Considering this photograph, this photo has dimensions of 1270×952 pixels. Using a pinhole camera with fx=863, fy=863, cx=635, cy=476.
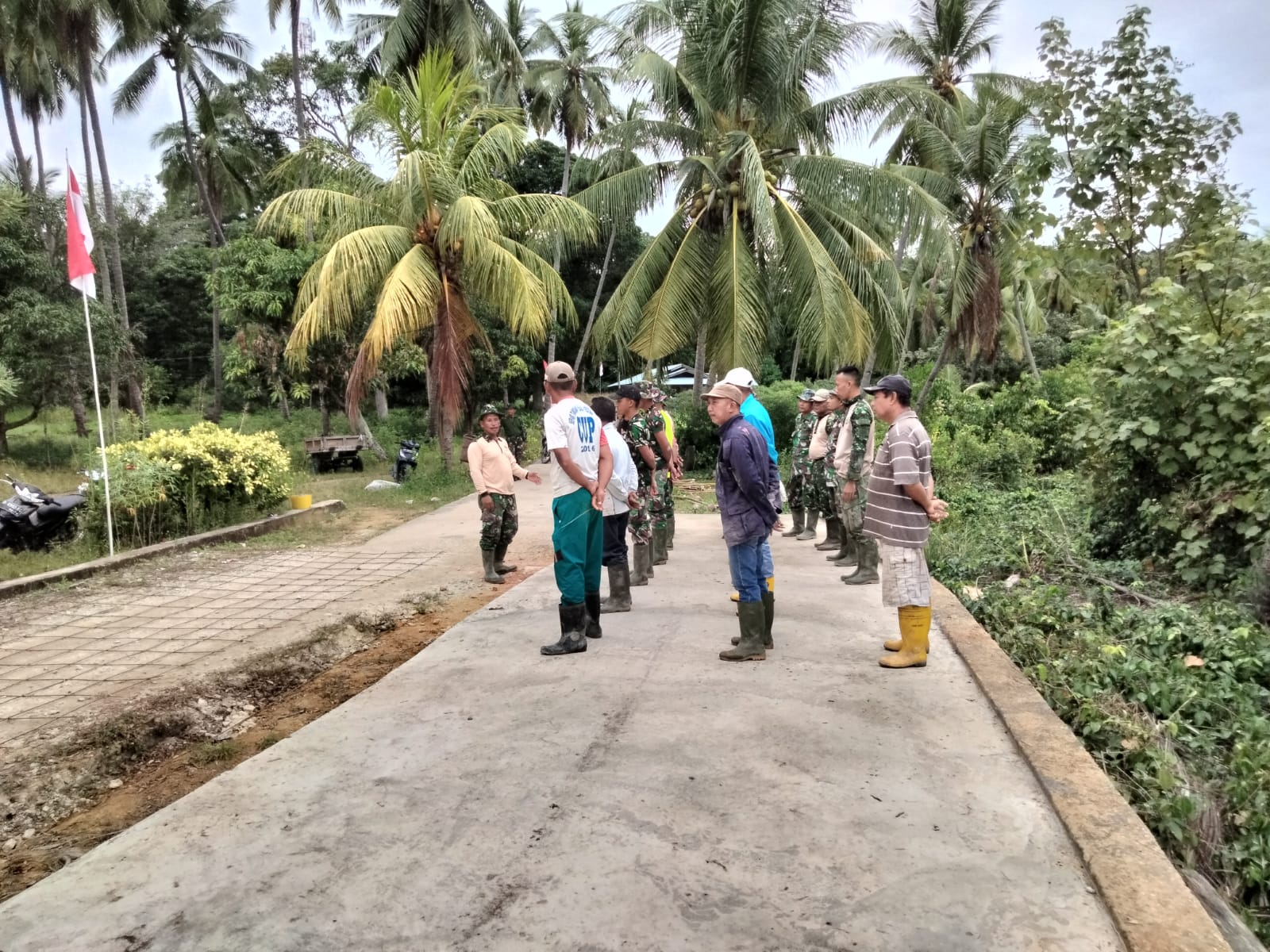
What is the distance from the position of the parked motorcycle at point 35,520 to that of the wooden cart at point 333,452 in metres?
8.52

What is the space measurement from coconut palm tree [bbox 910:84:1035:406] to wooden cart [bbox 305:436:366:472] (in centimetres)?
1235

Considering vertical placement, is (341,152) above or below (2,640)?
above

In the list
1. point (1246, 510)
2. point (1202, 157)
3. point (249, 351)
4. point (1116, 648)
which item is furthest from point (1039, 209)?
point (249, 351)

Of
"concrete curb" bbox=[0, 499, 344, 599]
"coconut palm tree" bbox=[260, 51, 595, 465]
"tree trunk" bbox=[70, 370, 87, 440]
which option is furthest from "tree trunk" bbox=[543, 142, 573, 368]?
"concrete curb" bbox=[0, 499, 344, 599]

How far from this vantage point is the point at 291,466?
17438 millimetres

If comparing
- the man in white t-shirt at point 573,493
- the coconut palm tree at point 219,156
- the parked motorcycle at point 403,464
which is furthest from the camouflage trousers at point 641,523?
the coconut palm tree at point 219,156

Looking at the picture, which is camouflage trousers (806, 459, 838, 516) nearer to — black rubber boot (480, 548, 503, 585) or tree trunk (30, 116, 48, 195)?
Result: black rubber boot (480, 548, 503, 585)

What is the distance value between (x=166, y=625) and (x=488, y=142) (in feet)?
31.1

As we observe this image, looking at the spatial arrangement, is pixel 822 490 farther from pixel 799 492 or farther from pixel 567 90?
pixel 567 90

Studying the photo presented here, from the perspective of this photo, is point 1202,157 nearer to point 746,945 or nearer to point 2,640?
point 746,945

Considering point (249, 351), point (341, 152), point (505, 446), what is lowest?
point (505, 446)

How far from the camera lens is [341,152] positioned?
1337cm

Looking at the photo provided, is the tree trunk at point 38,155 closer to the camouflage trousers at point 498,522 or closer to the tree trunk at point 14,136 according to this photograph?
the tree trunk at point 14,136

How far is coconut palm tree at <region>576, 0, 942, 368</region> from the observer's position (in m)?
12.8
